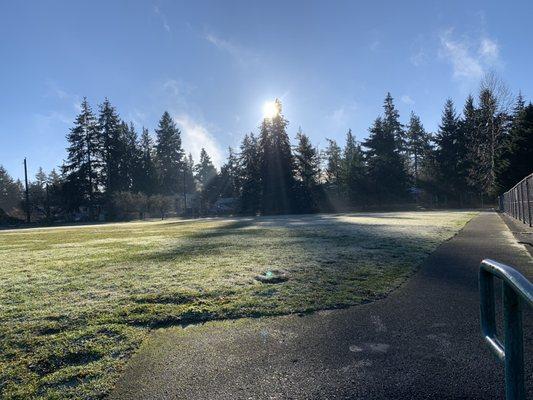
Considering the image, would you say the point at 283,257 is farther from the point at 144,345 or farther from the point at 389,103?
the point at 389,103

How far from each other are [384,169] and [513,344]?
60312 mm

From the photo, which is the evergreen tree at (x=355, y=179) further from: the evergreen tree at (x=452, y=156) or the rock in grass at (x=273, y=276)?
the rock in grass at (x=273, y=276)

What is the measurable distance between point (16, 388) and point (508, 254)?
9786 millimetres

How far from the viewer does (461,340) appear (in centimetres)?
383

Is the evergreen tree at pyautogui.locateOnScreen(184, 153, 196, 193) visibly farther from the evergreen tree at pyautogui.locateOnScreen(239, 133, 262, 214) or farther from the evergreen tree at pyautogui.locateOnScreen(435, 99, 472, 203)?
the evergreen tree at pyautogui.locateOnScreen(435, 99, 472, 203)

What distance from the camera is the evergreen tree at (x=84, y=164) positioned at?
64.0 meters

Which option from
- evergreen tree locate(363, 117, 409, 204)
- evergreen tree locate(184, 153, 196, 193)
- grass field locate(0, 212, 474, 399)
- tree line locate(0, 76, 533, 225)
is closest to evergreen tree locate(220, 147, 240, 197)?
tree line locate(0, 76, 533, 225)

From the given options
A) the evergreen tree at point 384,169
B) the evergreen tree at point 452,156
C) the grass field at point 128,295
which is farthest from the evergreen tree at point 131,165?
the grass field at point 128,295

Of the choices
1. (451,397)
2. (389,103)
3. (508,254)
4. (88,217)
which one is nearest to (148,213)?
(88,217)

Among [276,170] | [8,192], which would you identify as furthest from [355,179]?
[8,192]

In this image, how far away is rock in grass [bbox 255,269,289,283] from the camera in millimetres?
6604

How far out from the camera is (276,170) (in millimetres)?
55781

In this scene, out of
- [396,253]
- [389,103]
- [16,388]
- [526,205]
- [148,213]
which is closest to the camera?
[16,388]

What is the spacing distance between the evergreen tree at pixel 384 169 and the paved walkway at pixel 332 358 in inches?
2223
